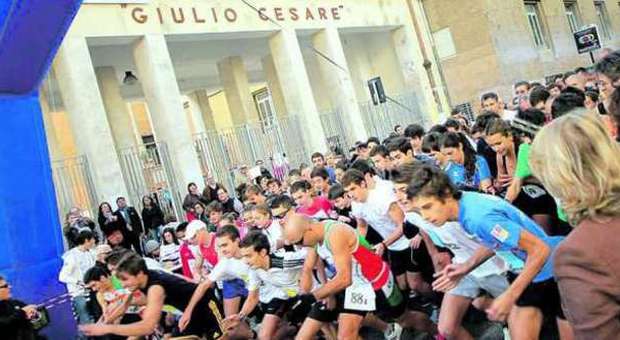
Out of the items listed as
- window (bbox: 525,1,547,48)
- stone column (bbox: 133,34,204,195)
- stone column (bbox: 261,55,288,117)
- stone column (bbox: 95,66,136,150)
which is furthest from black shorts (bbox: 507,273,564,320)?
window (bbox: 525,1,547,48)

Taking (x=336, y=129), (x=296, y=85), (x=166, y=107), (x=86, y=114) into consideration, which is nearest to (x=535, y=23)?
(x=336, y=129)

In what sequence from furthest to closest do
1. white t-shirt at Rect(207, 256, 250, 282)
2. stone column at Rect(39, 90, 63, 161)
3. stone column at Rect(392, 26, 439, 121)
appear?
1. stone column at Rect(392, 26, 439, 121)
2. stone column at Rect(39, 90, 63, 161)
3. white t-shirt at Rect(207, 256, 250, 282)

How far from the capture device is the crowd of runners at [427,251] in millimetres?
1626

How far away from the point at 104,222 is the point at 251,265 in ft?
21.4

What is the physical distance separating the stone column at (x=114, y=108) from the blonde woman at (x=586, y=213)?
621 inches

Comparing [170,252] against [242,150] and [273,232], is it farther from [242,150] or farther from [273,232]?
[242,150]

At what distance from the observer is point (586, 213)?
5.24 feet

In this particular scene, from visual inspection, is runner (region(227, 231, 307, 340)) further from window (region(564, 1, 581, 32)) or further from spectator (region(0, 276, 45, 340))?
window (region(564, 1, 581, 32))

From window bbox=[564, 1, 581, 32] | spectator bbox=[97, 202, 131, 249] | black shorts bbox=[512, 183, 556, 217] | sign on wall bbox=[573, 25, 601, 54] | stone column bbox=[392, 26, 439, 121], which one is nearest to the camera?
black shorts bbox=[512, 183, 556, 217]

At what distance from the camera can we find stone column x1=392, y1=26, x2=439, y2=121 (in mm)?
22609

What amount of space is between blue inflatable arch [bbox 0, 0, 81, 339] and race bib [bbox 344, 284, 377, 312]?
11.7 ft

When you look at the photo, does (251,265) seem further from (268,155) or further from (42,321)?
(268,155)

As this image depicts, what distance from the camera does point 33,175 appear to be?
259 inches

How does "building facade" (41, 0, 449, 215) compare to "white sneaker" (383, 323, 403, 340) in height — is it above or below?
above
